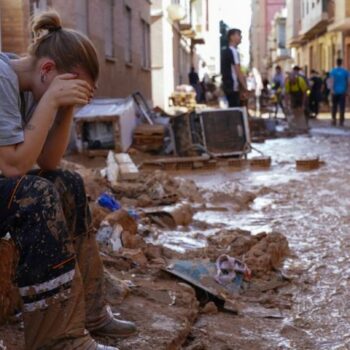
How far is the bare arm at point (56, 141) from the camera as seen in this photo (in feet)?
9.14

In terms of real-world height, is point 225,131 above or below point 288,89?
below

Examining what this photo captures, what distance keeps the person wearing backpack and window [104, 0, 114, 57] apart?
5.36m

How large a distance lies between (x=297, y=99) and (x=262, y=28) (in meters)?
74.8

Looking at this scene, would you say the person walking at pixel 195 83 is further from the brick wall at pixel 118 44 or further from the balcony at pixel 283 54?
the balcony at pixel 283 54

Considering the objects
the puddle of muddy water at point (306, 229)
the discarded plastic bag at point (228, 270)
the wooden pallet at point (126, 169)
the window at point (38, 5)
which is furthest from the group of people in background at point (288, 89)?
the discarded plastic bag at point (228, 270)

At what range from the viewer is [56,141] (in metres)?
2.83

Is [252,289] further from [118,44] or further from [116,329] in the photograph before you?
[118,44]

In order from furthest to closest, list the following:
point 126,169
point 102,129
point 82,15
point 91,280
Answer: point 82,15 < point 102,129 < point 126,169 < point 91,280

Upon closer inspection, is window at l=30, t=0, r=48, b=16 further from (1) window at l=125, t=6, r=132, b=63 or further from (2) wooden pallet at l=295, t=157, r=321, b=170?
(1) window at l=125, t=6, r=132, b=63

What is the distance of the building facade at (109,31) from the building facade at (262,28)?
63.5m

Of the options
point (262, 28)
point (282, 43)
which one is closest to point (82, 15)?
point (282, 43)

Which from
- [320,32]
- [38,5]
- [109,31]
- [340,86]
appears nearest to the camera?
[38,5]

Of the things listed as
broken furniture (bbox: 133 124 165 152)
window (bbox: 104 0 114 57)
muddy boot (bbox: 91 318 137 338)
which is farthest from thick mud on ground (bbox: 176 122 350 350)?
window (bbox: 104 0 114 57)

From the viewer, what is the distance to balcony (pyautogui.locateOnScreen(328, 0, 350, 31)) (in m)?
→ 32.3
